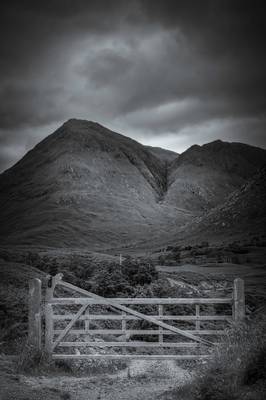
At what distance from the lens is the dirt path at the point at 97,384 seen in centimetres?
846

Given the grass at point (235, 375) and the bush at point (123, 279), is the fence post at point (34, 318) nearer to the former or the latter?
the grass at point (235, 375)

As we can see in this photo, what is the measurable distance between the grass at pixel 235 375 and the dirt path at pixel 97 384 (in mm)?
1008

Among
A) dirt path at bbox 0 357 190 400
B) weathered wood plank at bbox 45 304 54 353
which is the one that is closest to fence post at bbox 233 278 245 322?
dirt path at bbox 0 357 190 400

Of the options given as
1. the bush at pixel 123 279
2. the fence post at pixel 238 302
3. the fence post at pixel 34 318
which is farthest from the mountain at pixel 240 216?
the fence post at pixel 34 318

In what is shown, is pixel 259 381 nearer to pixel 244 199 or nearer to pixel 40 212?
pixel 244 199

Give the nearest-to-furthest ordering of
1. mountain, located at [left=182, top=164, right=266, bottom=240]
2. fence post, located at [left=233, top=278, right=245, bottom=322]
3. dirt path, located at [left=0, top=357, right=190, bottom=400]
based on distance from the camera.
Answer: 1. dirt path, located at [left=0, top=357, right=190, bottom=400]
2. fence post, located at [left=233, top=278, right=245, bottom=322]
3. mountain, located at [left=182, top=164, right=266, bottom=240]

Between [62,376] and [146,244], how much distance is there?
130 m

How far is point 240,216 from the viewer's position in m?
132

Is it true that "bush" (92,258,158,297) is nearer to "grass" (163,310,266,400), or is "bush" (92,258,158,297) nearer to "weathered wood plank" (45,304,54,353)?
"weathered wood plank" (45,304,54,353)

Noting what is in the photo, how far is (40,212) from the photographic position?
606 ft

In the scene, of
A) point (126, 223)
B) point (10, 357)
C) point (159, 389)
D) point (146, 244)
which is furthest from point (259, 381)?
point (126, 223)

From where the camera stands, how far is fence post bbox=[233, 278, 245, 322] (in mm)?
10406

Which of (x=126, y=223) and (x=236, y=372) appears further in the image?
(x=126, y=223)

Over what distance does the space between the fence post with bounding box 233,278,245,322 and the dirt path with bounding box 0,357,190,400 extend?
1893 millimetres
